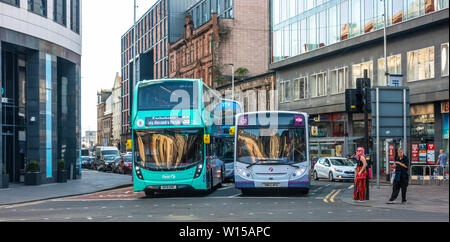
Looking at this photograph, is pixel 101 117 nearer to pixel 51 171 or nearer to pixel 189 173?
pixel 51 171

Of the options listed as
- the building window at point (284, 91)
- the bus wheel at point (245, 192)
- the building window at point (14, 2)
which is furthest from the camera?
the building window at point (284, 91)

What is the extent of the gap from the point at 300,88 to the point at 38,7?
2304cm

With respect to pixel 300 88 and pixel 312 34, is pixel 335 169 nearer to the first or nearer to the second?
pixel 312 34

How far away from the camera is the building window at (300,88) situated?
47.8m

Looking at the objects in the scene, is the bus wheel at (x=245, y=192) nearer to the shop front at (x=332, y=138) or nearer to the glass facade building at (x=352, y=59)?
the glass facade building at (x=352, y=59)

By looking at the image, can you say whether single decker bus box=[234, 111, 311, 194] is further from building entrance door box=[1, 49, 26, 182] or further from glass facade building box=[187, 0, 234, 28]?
glass facade building box=[187, 0, 234, 28]

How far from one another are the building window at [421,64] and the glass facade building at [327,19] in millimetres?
2057

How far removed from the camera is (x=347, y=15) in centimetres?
4131

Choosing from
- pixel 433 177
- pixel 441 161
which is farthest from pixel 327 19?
pixel 433 177

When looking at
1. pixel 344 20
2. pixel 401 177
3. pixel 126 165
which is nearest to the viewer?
Result: pixel 401 177

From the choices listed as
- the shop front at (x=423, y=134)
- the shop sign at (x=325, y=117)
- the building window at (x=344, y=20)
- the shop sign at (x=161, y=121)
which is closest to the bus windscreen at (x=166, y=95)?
the shop sign at (x=161, y=121)

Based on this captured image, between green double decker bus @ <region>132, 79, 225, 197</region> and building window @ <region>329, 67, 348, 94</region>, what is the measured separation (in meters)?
23.0

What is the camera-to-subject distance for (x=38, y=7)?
105ft
